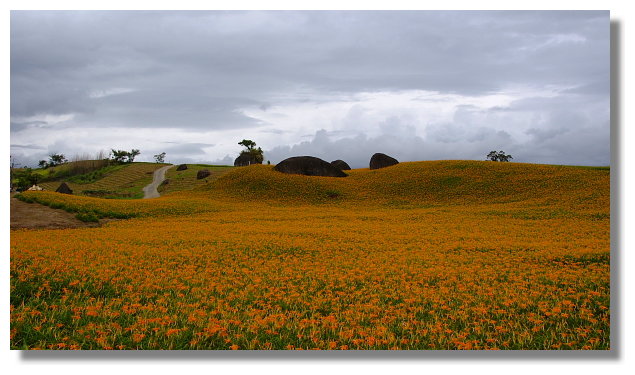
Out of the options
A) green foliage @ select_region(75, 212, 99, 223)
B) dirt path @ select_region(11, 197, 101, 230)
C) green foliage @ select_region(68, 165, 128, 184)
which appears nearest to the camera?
dirt path @ select_region(11, 197, 101, 230)

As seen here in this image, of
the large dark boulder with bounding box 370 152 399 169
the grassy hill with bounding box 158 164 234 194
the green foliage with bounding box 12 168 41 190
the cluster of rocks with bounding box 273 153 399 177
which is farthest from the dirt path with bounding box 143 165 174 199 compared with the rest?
the large dark boulder with bounding box 370 152 399 169

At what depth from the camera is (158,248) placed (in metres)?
14.3

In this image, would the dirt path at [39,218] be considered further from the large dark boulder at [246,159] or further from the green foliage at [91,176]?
the large dark boulder at [246,159]

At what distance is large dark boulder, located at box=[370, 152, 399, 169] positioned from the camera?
55812mm

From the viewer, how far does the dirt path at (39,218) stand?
21984 millimetres

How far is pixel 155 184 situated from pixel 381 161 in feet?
124

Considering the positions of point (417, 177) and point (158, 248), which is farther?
point (417, 177)

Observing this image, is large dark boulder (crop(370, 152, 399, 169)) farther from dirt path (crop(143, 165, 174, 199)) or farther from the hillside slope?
dirt path (crop(143, 165, 174, 199))

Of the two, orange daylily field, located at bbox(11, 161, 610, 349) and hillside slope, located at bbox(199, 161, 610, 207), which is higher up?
hillside slope, located at bbox(199, 161, 610, 207)

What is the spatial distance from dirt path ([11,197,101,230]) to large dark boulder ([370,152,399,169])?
3880 centimetres

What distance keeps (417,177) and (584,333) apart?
1600 inches

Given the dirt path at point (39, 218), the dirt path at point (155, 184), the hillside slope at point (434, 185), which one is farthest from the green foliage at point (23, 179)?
the dirt path at point (39, 218)
